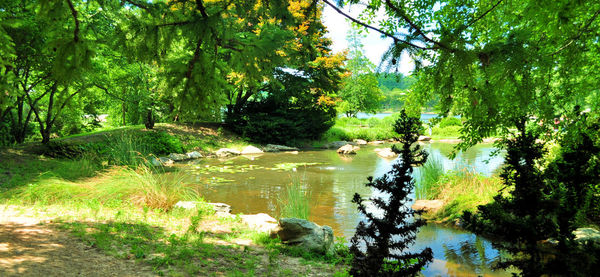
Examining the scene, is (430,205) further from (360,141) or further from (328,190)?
(360,141)

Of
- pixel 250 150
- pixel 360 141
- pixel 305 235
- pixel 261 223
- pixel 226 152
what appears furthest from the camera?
pixel 360 141

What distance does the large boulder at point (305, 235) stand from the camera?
382cm

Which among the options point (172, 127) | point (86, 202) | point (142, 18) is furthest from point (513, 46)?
point (172, 127)

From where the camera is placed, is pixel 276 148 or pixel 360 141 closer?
pixel 276 148

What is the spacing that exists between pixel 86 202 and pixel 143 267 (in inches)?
96.4

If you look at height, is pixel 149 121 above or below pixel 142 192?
above

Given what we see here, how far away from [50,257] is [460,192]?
19.4ft

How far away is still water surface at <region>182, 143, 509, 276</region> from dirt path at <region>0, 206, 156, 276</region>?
2.86 metres

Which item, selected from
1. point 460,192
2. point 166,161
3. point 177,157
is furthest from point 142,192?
point 177,157

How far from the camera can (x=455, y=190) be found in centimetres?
609

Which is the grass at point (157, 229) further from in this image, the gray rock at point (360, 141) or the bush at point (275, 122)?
the gray rock at point (360, 141)

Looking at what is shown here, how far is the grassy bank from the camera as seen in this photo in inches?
218

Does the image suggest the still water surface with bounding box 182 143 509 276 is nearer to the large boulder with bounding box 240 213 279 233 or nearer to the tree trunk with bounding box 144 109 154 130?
the large boulder with bounding box 240 213 279 233

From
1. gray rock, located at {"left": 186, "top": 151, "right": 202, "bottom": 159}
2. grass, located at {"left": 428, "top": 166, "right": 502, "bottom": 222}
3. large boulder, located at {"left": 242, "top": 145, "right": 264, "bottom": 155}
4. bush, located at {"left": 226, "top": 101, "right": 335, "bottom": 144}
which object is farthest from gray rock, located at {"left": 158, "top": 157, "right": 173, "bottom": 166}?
grass, located at {"left": 428, "top": 166, "right": 502, "bottom": 222}
